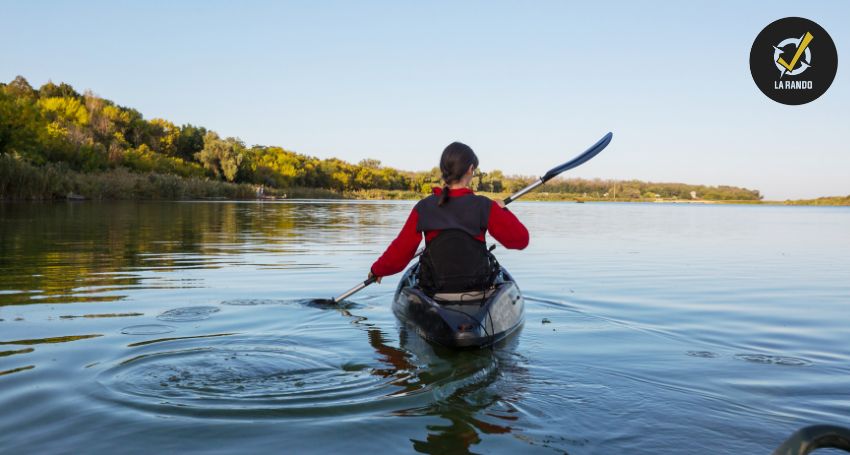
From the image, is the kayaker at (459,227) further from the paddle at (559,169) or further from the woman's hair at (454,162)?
the paddle at (559,169)

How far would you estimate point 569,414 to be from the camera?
368 cm

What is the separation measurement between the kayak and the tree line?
46.6 ft

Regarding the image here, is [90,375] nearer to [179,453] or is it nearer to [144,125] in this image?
[179,453]

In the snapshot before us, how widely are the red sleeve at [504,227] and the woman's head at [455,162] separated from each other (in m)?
0.39

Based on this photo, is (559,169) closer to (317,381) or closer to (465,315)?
(465,315)

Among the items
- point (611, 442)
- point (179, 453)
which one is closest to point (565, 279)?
point (611, 442)

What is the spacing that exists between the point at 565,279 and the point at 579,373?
5.90m

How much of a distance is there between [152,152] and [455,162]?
6393cm

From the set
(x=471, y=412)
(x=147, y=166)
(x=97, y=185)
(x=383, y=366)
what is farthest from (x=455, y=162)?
(x=147, y=166)

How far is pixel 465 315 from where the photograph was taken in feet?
17.1

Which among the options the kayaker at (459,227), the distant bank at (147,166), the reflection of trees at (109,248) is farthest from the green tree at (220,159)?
the kayaker at (459,227)

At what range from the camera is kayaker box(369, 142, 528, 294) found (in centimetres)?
525

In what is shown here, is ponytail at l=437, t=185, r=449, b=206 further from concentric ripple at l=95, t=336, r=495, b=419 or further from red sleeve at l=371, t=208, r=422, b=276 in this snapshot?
concentric ripple at l=95, t=336, r=495, b=419

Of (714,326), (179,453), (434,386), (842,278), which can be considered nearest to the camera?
(179,453)
